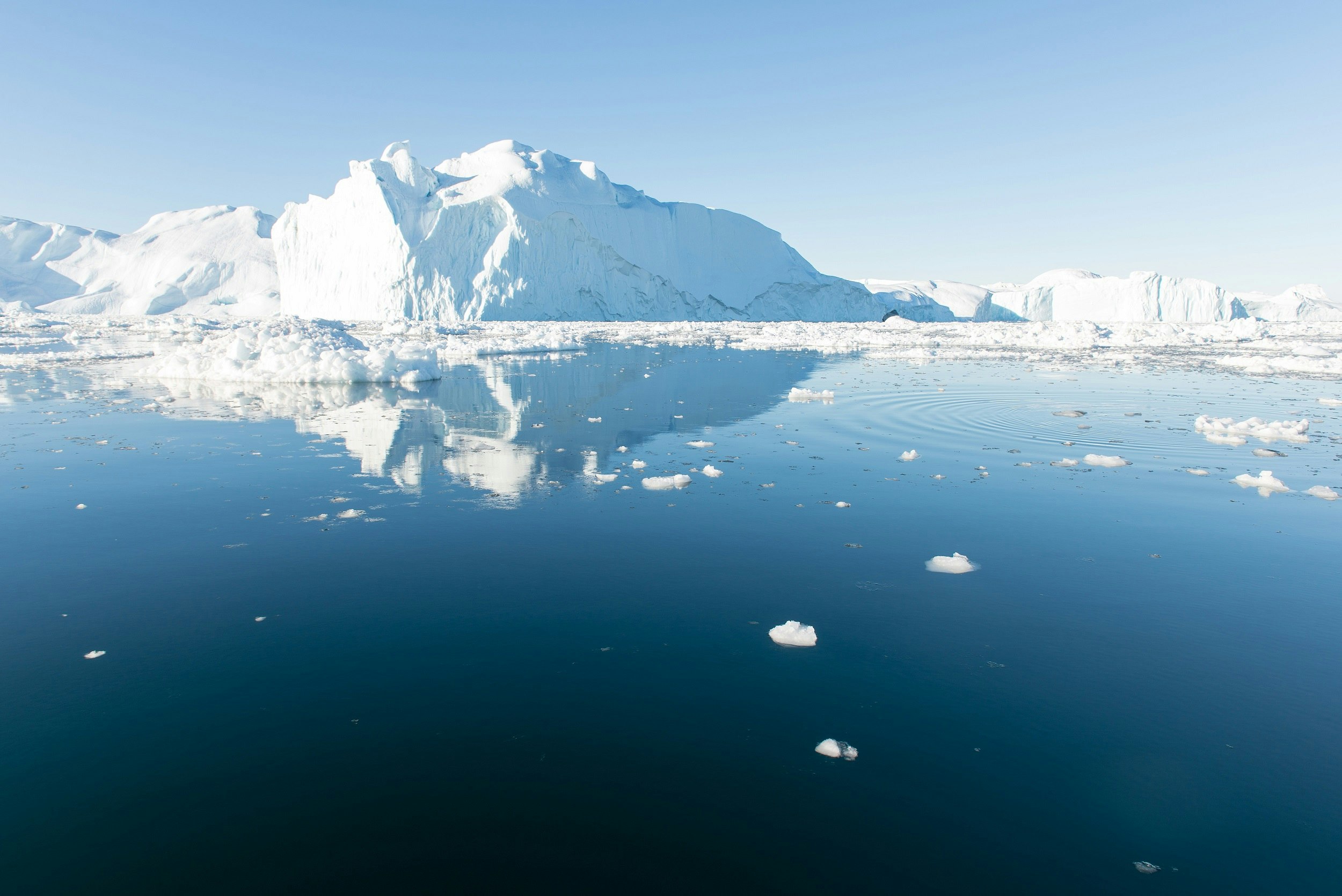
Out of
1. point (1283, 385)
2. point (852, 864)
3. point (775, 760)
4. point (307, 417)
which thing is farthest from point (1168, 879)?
point (1283, 385)

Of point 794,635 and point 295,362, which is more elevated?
point 295,362

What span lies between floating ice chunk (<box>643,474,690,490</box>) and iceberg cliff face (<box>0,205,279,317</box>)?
61987mm

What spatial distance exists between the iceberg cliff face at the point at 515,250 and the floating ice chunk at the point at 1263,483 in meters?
39.7

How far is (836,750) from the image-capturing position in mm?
3441

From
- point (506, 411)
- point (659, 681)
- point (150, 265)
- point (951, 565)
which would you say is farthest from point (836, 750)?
point (150, 265)

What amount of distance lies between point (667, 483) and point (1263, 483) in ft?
22.4

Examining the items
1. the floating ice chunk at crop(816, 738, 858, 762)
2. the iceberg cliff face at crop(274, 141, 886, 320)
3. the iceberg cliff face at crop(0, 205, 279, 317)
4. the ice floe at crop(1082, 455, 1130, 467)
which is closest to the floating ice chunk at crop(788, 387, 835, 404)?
the ice floe at crop(1082, 455, 1130, 467)

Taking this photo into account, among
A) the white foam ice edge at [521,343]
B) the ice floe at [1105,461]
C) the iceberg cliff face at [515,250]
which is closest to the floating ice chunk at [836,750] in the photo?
the ice floe at [1105,461]

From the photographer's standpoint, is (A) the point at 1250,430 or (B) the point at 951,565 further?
(A) the point at 1250,430

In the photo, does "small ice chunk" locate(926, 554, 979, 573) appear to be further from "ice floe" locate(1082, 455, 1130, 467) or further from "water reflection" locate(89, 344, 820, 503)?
"ice floe" locate(1082, 455, 1130, 467)

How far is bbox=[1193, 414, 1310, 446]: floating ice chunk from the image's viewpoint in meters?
10.8

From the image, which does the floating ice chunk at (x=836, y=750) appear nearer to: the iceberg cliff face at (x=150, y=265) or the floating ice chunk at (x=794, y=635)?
the floating ice chunk at (x=794, y=635)

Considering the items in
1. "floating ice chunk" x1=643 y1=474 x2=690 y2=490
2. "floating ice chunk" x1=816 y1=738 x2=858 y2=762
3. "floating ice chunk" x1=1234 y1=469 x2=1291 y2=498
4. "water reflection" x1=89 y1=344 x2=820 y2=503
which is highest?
"water reflection" x1=89 y1=344 x2=820 y2=503

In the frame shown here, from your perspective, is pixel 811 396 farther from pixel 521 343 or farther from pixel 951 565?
pixel 521 343
